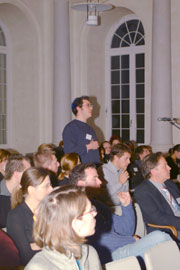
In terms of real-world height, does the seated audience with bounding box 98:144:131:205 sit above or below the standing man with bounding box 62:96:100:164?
below

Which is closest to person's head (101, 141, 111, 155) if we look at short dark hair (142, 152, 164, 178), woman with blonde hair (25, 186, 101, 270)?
short dark hair (142, 152, 164, 178)

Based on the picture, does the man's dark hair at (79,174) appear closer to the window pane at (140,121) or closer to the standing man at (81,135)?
the standing man at (81,135)

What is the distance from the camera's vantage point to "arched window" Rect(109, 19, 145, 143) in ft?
31.8

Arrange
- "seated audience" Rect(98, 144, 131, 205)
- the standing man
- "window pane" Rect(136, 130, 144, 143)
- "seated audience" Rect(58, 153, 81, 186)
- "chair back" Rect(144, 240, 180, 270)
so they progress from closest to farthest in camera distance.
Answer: "chair back" Rect(144, 240, 180, 270), "seated audience" Rect(58, 153, 81, 186), "seated audience" Rect(98, 144, 131, 205), the standing man, "window pane" Rect(136, 130, 144, 143)

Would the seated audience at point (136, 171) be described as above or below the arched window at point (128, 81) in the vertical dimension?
below

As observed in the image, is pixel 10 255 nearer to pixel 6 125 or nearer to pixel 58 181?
pixel 58 181

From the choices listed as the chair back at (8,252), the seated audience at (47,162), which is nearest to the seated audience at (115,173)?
the seated audience at (47,162)

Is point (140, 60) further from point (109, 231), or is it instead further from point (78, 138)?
point (109, 231)

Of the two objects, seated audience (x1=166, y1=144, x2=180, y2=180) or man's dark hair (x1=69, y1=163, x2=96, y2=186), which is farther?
seated audience (x1=166, y1=144, x2=180, y2=180)

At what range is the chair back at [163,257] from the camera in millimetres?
2509

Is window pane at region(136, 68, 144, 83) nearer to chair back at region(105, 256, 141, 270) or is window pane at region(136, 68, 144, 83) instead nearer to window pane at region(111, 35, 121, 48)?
window pane at region(111, 35, 121, 48)

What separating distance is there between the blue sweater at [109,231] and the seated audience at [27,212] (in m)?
0.43

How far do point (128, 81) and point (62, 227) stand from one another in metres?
8.11

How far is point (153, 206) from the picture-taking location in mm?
4141
